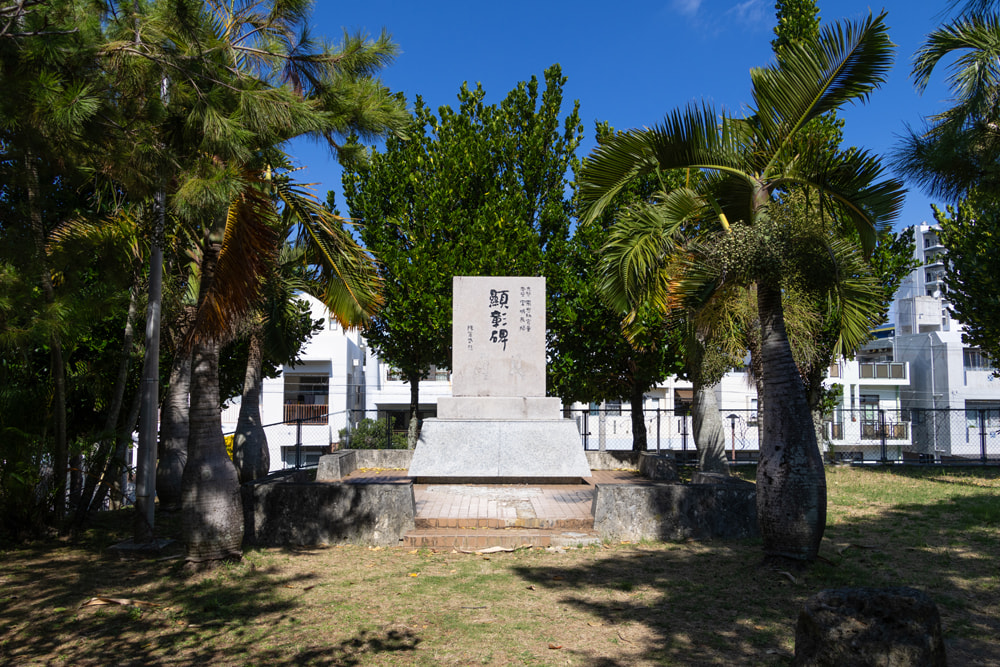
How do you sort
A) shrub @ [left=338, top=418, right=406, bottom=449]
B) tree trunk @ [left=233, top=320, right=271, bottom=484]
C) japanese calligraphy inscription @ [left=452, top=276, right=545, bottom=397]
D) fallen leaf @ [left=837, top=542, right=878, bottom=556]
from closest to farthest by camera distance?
fallen leaf @ [left=837, top=542, right=878, bottom=556] < japanese calligraphy inscription @ [left=452, top=276, right=545, bottom=397] < tree trunk @ [left=233, top=320, right=271, bottom=484] < shrub @ [left=338, top=418, right=406, bottom=449]

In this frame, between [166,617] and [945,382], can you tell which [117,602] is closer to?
[166,617]

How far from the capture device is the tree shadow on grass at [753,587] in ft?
15.5

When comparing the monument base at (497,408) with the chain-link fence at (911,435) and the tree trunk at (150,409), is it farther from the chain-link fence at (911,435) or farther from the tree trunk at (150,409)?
the chain-link fence at (911,435)

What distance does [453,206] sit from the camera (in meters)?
17.5

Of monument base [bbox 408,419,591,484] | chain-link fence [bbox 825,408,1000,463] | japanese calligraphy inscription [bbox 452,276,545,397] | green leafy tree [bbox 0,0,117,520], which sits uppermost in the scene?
green leafy tree [bbox 0,0,117,520]

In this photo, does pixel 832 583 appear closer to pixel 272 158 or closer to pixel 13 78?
pixel 272 158

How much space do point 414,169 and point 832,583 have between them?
45.7 ft

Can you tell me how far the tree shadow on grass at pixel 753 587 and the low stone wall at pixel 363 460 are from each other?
6.60 meters

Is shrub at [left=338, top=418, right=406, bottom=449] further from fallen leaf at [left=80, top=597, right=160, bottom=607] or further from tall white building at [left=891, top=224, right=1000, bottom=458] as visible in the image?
tall white building at [left=891, top=224, right=1000, bottom=458]

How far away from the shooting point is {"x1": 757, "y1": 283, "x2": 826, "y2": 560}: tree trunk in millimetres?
6355

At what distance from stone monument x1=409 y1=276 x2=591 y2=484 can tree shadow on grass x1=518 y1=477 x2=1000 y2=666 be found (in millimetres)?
3973

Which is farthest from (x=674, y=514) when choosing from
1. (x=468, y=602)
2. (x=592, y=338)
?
(x=592, y=338)

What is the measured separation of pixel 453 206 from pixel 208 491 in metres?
11.8

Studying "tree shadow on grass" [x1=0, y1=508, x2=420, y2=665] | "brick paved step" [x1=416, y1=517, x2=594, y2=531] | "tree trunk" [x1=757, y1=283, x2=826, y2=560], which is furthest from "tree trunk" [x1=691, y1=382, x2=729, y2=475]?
"tree shadow on grass" [x1=0, y1=508, x2=420, y2=665]
